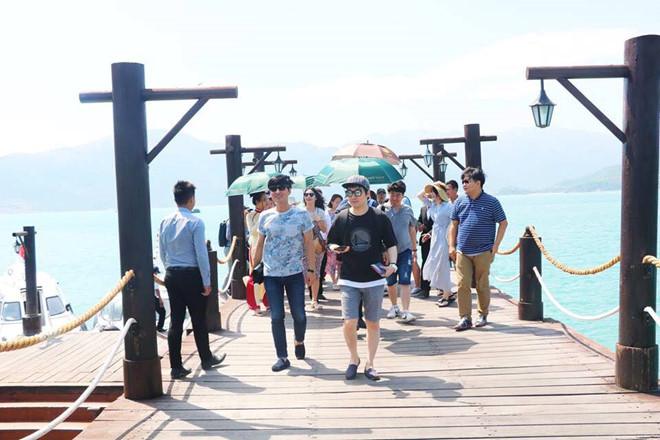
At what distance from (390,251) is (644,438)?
264cm

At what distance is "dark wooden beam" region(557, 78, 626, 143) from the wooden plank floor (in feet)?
7.30

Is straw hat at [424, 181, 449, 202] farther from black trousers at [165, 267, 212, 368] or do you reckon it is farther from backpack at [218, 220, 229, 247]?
backpack at [218, 220, 229, 247]

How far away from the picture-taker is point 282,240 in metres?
6.70

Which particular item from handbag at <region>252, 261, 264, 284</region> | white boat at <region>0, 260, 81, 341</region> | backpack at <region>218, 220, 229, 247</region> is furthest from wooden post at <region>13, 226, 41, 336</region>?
white boat at <region>0, 260, 81, 341</region>

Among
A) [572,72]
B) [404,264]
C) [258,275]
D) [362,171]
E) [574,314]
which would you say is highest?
[572,72]

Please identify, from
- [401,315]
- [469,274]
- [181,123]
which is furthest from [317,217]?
[181,123]

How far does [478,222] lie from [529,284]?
143 cm

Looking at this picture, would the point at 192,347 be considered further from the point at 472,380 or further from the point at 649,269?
the point at 649,269

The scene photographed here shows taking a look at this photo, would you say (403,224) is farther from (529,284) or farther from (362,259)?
(362,259)

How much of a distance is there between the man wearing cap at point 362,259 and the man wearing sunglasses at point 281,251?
0.61m

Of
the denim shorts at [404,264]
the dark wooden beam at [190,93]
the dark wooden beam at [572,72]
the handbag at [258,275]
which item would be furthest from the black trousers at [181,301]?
the dark wooden beam at [572,72]

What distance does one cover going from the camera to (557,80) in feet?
18.6

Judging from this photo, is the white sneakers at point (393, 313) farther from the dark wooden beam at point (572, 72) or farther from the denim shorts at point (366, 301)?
the dark wooden beam at point (572, 72)

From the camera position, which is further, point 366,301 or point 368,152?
point 368,152
